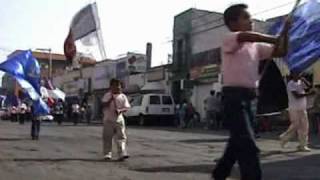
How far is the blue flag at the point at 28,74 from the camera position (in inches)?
843

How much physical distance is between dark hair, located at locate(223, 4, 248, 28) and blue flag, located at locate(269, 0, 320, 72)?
3437 millimetres

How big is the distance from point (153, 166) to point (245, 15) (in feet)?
20.6

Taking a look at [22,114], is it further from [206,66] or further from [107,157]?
[107,157]

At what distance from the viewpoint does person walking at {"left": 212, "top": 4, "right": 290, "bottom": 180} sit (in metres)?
6.59

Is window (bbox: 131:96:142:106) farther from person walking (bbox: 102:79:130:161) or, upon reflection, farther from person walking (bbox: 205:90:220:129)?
person walking (bbox: 102:79:130:161)

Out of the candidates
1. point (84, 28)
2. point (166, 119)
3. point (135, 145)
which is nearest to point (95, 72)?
point (166, 119)

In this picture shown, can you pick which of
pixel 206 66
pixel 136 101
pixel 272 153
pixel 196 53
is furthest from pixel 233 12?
pixel 196 53

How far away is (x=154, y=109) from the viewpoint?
39500 mm

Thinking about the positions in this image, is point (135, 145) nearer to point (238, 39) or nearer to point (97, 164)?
point (97, 164)

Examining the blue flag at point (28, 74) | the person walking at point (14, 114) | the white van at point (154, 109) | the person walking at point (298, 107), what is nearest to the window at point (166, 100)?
the white van at point (154, 109)

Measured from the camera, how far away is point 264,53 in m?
6.86

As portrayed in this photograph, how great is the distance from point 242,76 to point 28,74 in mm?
15833

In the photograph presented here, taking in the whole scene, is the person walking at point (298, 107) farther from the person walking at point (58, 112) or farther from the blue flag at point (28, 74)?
the person walking at point (58, 112)

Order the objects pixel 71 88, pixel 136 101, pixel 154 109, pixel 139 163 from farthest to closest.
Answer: pixel 71 88 → pixel 136 101 → pixel 154 109 → pixel 139 163
